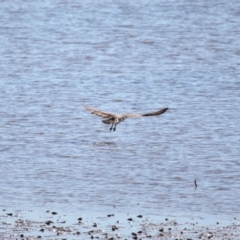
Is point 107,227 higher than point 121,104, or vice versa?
point 107,227

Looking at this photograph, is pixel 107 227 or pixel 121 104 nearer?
pixel 107 227

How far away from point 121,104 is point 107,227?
783 centimetres

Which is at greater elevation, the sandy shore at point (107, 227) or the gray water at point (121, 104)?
the sandy shore at point (107, 227)

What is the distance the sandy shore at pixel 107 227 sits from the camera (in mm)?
8523

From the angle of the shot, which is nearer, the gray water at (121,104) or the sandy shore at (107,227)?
the sandy shore at (107,227)

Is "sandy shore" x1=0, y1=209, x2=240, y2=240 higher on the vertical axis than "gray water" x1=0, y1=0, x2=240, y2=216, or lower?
higher

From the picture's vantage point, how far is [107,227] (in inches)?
351

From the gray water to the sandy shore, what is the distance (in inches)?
16.6

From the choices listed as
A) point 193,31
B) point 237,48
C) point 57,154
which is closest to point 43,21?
point 193,31

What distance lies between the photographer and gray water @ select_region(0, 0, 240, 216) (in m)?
10.7

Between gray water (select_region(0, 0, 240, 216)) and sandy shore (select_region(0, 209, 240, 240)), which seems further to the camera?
gray water (select_region(0, 0, 240, 216))

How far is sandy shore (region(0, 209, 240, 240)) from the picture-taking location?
8.52m

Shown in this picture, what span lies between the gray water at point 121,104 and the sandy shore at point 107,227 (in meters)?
0.42

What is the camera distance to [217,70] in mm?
20219
